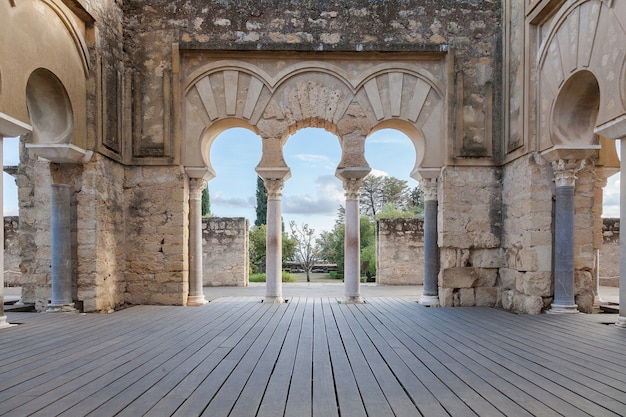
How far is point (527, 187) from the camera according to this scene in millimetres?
6141

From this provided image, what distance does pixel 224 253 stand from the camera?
1186 cm

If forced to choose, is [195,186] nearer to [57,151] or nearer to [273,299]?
[57,151]

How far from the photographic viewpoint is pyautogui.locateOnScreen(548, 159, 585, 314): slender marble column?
230 inches

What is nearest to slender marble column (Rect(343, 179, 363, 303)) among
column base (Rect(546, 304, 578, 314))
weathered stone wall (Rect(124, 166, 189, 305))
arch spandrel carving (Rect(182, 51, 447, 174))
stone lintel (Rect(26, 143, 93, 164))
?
arch spandrel carving (Rect(182, 51, 447, 174))

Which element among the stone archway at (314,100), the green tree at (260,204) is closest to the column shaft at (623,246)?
the stone archway at (314,100)

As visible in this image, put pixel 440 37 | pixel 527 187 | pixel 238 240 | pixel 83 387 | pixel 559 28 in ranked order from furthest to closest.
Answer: pixel 238 240
pixel 440 37
pixel 527 187
pixel 559 28
pixel 83 387

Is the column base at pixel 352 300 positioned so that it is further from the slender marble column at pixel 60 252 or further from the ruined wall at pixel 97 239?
the slender marble column at pixel 60 252

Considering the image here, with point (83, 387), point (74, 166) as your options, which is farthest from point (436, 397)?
point (74, 166)

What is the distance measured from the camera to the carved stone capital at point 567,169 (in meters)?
5.79

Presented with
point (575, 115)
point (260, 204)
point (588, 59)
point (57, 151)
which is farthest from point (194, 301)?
point (260, 204)

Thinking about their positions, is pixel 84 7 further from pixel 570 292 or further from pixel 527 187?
pixel 570 292

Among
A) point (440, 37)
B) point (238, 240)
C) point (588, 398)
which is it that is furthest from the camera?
point (238, 240)

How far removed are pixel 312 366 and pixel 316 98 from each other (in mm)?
5074

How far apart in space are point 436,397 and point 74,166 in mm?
5946
